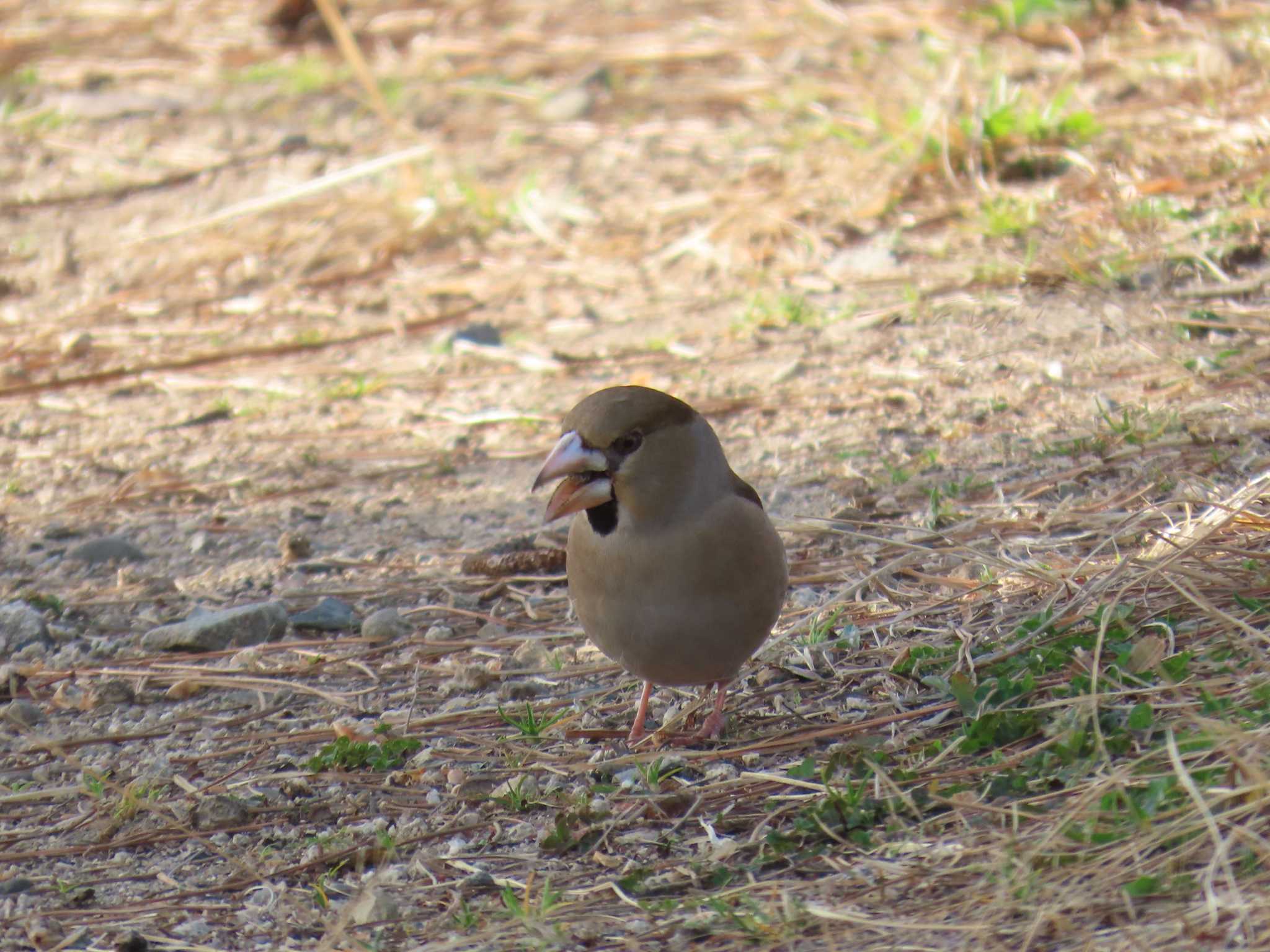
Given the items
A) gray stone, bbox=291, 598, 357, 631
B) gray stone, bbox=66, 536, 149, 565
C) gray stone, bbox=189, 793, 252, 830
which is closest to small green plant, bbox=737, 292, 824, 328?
gray stone, bbox=291, 598, 357, 631

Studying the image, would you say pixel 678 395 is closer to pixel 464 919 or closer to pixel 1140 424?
pixel 1140 424

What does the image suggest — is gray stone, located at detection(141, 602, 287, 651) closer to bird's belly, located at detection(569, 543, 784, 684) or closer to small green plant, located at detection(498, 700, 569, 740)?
small green plant, located at detection(498, 700, 569, 740)

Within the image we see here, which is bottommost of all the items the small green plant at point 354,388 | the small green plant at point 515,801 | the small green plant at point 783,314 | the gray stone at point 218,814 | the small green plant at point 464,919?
the small green plant at point 783,314

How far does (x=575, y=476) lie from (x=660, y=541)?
23cm

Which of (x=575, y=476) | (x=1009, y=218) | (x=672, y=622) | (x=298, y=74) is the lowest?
(x=1009, y=218)

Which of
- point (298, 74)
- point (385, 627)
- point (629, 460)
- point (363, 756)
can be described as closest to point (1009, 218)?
point (385, 627)

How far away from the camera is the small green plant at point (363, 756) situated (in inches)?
132

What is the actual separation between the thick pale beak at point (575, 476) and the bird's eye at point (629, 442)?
4 centimetres

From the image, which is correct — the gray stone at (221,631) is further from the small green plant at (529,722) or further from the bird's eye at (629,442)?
the bird's eye at (629,442)

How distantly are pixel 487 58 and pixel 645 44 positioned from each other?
3.27 feet

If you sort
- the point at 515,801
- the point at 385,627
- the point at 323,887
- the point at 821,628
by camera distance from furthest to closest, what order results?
the point at 385,627 → the point at 821,628 → the point at 515,801 → the point at 323,887

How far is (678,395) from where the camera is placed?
545 centimetres

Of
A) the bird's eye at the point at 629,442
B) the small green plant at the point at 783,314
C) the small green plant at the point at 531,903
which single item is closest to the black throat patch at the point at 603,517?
the bird's eye at the point at 629,442

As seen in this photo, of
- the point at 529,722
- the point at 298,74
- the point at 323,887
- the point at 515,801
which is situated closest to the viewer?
→ the point at 323,887
